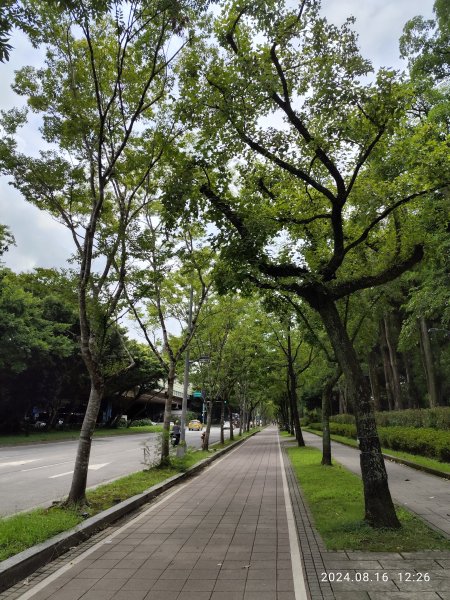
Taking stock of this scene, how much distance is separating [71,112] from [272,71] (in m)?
3.73

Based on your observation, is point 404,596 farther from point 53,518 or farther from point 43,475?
point 43,475

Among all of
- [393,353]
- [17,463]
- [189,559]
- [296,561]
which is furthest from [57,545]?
[393,353]

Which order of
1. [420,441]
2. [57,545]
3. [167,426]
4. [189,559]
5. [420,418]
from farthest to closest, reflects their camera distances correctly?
[420,418], [420,441], [167,426], [57,545], [189,559]

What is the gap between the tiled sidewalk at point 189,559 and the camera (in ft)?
15.6

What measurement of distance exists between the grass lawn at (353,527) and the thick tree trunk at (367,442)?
9.2 inches

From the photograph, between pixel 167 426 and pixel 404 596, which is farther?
pixel 167 426

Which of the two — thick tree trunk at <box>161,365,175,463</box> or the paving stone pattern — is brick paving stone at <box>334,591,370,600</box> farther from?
thick tree trunk at <box>161,365,175,463</box>

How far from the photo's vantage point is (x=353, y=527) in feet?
22.6

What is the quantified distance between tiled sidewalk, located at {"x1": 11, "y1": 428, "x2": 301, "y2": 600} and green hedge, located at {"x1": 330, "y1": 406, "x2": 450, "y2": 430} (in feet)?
40.1

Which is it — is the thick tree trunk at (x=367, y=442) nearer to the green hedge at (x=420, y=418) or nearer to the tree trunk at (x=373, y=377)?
the green hedge at (x=420, y=418)

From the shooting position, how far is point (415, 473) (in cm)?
1459

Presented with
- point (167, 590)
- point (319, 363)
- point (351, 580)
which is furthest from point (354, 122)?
point (319, 363)

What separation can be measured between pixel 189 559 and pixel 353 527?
2546mm

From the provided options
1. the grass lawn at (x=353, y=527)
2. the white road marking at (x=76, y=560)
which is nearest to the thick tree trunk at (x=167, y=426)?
the grass lawn at (x=353, y=527)
